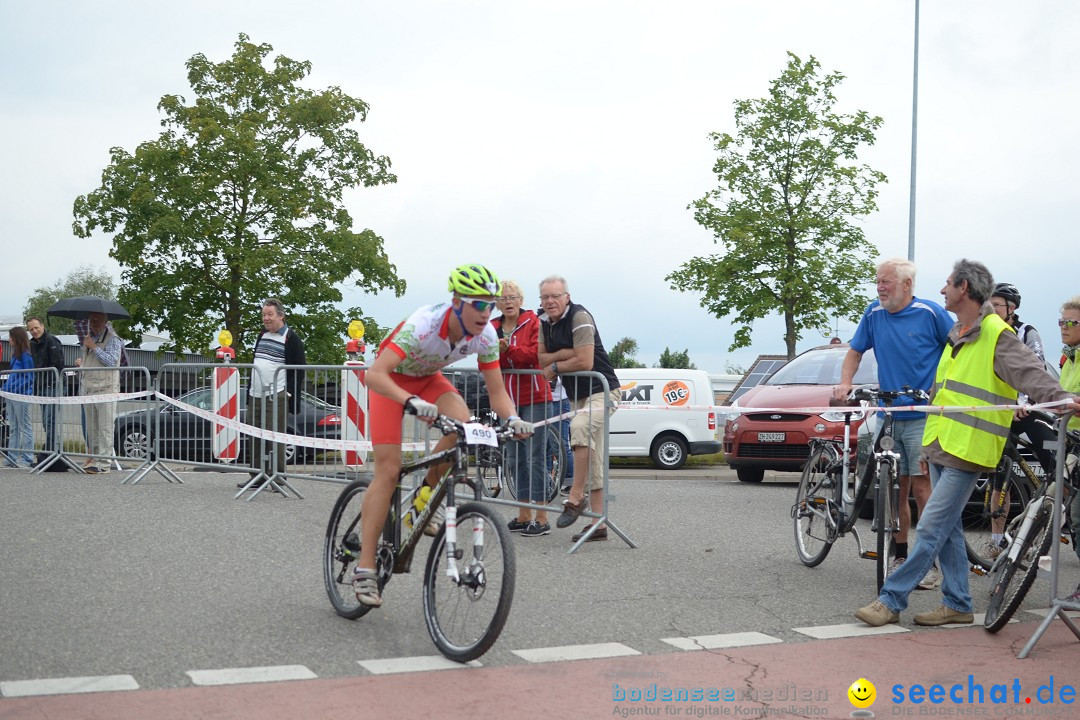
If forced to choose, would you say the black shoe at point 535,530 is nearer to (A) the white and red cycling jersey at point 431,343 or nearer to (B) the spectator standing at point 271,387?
(B) the spectator standing at point 271,387

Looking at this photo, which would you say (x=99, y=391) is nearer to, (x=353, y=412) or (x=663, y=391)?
(x=353, y=412)

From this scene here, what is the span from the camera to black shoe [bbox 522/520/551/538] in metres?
9.70

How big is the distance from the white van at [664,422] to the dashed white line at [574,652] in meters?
14.5

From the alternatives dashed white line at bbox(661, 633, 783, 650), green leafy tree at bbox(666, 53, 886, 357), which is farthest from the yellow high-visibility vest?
green leafy tree at bbox(666, 53, 886, 357)

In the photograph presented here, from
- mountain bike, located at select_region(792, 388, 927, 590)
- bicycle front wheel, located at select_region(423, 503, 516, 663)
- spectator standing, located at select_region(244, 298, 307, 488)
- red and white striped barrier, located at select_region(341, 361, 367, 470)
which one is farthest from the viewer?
spectator standing, located at select_region(244, 298, 307, 488)

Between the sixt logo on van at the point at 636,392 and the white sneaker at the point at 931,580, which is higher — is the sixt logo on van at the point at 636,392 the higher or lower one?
the higher one

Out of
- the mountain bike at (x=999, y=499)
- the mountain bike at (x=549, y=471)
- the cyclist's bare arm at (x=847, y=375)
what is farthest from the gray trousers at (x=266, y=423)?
the mountain bike at (x=999, y=499)

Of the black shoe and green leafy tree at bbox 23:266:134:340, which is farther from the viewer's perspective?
green leafy tree at bbox 23:266:134:340

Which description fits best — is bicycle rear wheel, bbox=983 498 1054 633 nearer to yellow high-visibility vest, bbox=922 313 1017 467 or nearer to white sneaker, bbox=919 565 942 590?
yellow high-visibility vest, bbox=922 313 1017 467

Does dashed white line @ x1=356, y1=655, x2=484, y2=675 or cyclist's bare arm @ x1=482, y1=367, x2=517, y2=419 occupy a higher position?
cyclist's bare arm @ x1=482, y1=367, x2=517, y2=419

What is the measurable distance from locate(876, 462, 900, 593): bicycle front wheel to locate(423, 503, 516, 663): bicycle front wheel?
2.75 metres

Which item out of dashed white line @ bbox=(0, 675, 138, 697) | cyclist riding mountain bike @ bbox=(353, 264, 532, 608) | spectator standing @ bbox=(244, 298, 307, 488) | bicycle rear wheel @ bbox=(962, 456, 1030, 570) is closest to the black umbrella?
spectator standing @ bbox=(244, 298, 307, 488)

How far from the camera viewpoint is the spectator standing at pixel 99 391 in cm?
1408

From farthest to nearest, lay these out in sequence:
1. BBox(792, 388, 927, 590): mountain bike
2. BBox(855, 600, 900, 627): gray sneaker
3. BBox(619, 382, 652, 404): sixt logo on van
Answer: BBox(619, 382, 652, 404): sixt logo on van < BBox(792, 388, 927, 590): mountain bike < BBox(855, 600, 900, 627): gray sneaker
